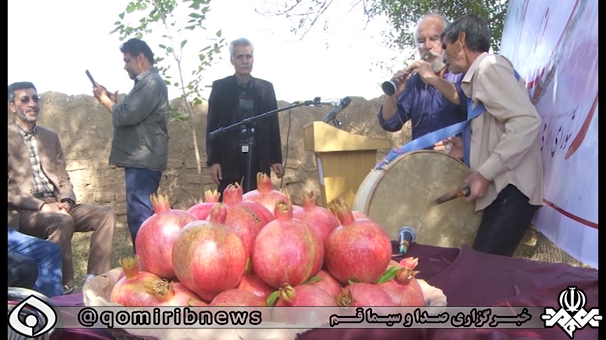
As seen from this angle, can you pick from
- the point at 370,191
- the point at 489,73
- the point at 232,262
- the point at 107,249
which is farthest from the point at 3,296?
the point at 107,249

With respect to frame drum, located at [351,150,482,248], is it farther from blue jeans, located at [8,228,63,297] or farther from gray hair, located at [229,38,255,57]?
gray hair, located at [229,38,255,57]

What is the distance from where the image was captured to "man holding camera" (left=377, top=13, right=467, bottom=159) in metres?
2.68

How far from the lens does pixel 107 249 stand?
4.26 m

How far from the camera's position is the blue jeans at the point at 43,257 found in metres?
3.28

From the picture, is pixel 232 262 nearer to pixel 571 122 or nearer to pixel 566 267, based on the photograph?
pixel 566 267

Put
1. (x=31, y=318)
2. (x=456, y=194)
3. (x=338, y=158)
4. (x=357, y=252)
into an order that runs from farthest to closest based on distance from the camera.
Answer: (x=338, y=158) → (x=456, y=194) → (x=357, y=252) → (x=31, y=318)

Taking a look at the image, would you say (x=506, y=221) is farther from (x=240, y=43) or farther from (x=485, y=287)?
(x=240, y=43)

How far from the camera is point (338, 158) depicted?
10.9ft

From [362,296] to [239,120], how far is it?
3.90 metres

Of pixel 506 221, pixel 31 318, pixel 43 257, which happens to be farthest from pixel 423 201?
pixel 43 257

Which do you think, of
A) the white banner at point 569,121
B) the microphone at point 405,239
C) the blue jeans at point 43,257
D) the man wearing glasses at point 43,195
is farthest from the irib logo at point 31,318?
the man wearing glasses at point 43,195

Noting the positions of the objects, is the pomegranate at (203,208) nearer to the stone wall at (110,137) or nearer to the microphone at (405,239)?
the microphone at (405,239)

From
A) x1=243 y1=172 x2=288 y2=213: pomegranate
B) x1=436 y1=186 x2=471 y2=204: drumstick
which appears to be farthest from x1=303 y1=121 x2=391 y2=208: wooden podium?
x1=243 y1=172 x2=288 y2=213: pomegranate

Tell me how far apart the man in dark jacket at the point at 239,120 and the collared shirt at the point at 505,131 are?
2528 mm
